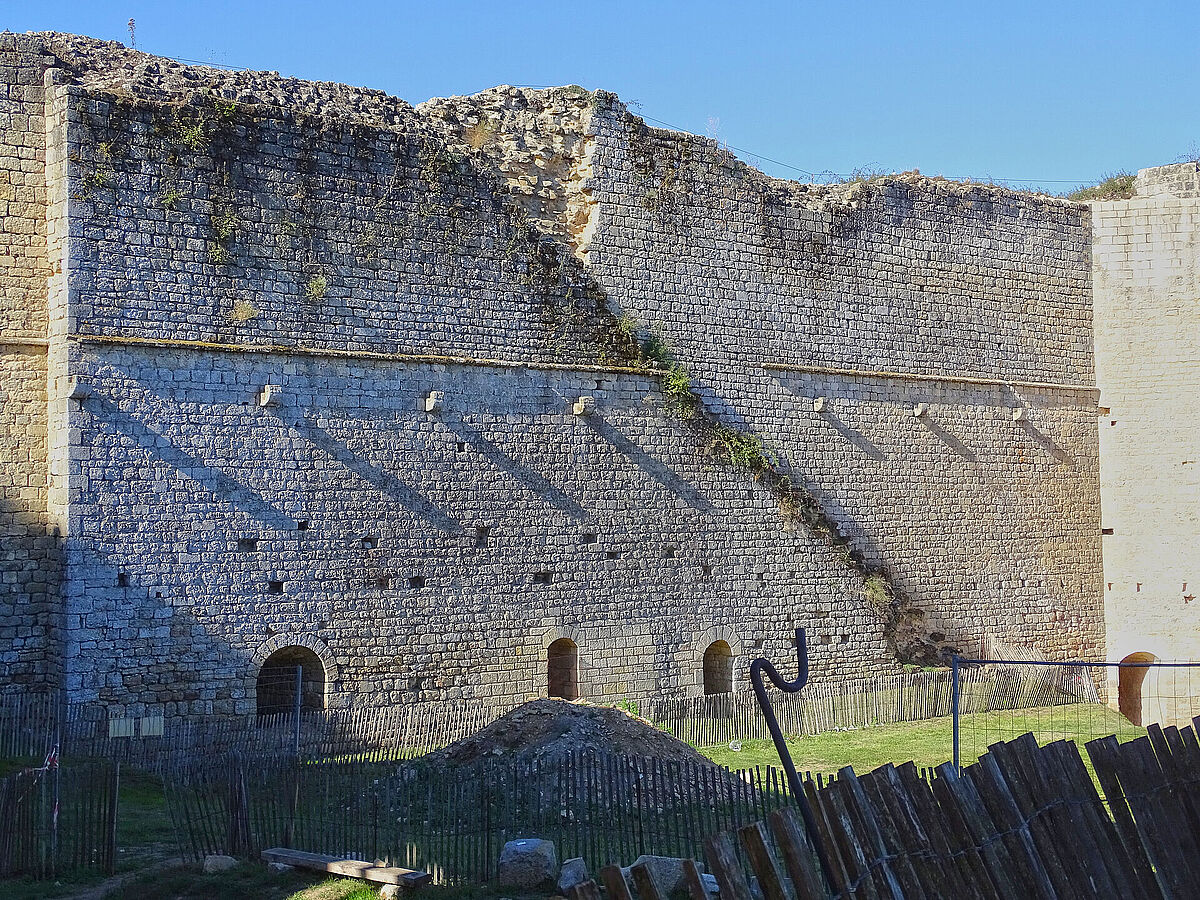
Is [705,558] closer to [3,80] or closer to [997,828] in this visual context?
[3,80]

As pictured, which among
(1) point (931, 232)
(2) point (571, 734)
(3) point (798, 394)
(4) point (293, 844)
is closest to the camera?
(4) point (293, 844)

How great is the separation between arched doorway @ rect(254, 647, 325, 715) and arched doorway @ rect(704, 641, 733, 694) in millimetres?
5140

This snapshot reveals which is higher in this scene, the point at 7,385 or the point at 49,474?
the point at 7,385

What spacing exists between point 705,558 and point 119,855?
9.12 m

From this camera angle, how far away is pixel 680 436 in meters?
17.2

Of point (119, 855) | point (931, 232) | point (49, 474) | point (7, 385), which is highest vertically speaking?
point (931, 232)

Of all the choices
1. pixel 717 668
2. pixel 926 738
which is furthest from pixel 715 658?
pixel 926 738

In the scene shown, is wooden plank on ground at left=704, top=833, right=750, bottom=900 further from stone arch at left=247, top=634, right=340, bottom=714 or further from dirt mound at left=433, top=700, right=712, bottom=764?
stone arch at left=247, top=634, right=340, bottom=714

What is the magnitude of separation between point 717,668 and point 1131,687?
7278 mm

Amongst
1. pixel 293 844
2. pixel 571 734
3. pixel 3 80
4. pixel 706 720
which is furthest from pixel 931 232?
pixel 293 844

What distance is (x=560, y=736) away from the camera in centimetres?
1225

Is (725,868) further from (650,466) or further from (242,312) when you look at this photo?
(650,466)

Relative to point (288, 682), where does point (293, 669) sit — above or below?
above

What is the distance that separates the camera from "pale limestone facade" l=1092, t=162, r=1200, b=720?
20.2 m
